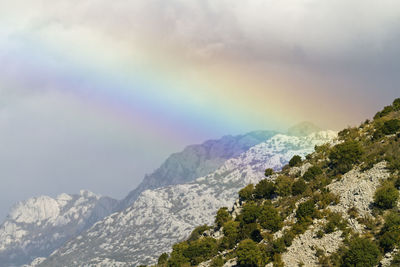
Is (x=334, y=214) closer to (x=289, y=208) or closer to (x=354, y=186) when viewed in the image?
(x=354, y=186)

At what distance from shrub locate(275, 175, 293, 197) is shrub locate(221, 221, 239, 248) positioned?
1171 cm

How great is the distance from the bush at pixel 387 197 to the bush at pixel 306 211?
409 inches

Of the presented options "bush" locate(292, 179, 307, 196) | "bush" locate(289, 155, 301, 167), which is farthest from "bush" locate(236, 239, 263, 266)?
"bush" locate(289, 155, 301, 167)

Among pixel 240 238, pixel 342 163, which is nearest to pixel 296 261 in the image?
pixel 240 238

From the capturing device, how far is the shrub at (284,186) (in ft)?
287

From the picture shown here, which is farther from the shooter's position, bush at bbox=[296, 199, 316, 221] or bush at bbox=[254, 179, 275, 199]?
bush at bbox=[254, 179, 275, 199]

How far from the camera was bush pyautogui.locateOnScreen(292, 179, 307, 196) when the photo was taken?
82.6 meters

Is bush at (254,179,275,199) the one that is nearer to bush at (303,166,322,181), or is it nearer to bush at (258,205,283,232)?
bush at (303,166,322,181)

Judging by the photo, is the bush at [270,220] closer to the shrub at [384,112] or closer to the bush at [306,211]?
the bush at [306,211]

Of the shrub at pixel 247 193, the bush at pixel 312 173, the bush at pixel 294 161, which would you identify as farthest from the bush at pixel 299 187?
the bush at pixel 294 161

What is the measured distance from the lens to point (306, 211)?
6825cm

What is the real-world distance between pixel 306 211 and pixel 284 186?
21.2 metres

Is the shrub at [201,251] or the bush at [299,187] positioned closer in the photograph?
the bush at [299,187]

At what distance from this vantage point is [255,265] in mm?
63219
